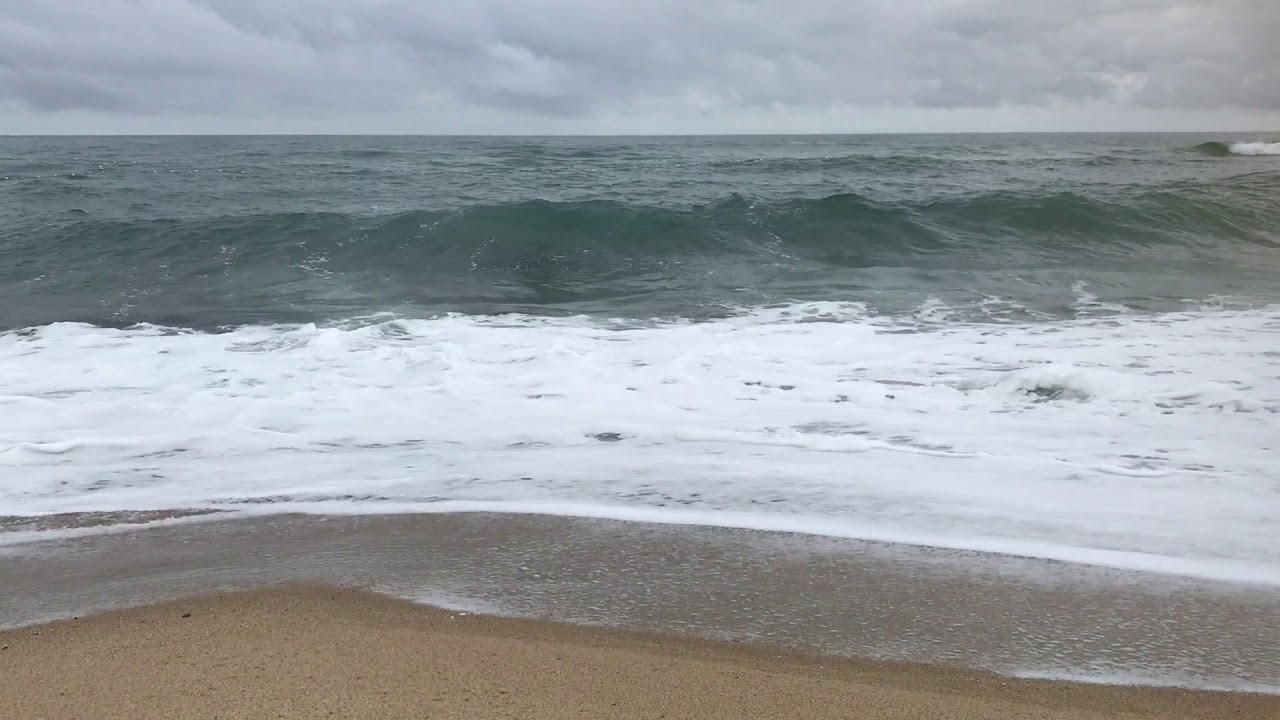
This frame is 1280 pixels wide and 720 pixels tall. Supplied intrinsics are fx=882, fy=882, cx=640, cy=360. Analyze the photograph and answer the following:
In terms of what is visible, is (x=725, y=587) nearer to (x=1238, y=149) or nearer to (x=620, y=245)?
(x=620, y=245)

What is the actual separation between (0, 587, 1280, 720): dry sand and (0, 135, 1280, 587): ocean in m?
1.02

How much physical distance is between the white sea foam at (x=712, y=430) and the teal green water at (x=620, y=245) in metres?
1.83

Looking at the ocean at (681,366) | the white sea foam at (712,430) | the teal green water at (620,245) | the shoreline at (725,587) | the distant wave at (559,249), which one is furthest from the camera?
the distant wave at (559,249)

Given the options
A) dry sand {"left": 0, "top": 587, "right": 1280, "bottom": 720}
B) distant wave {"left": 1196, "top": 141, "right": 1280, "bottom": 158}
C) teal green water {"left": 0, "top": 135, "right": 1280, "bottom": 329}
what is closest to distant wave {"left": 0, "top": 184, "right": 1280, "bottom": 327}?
teal green water {"left": 0, "top": 135, "right": 1280, "bottom": 329}

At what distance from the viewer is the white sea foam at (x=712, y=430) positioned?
3699 mm

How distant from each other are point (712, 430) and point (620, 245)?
908 cm

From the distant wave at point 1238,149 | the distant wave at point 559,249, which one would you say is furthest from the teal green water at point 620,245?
the distant wave at point 1238,149

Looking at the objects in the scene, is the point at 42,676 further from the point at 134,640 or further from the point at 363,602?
the point at 363,602

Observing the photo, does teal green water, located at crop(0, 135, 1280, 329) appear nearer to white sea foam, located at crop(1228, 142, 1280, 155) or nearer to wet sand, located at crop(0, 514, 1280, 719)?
wet sand, located at crop(0, 514, 1280, 719)

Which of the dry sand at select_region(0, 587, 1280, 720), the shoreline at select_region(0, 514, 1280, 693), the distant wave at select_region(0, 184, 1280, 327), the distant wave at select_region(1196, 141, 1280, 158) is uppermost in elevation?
the distant wave at select_region(1196, 141, 1280, 158)

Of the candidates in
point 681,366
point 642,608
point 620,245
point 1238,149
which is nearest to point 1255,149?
point 1238,149

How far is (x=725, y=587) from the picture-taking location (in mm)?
2941

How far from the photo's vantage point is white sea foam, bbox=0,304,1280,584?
370 cm

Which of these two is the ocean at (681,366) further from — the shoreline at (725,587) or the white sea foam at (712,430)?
the shoreline at (725,587)
